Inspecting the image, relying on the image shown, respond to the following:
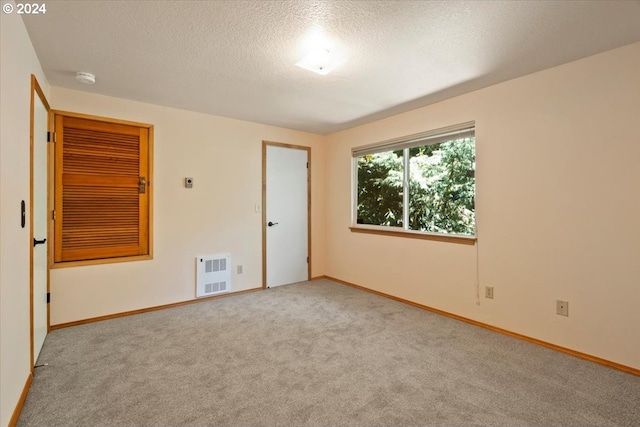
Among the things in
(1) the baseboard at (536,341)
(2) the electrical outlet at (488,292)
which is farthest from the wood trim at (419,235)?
(1) the baseboard at (536,341)

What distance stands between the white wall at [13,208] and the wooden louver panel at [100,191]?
1107 mm

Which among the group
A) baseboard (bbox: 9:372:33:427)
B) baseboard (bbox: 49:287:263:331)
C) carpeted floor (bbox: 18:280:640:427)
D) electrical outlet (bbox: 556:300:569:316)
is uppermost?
electrical outlet (bbox: 556:300:569:316)

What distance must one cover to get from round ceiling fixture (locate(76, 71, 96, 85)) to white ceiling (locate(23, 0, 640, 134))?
5cm

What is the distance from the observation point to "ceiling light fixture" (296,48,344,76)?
7.55 ft

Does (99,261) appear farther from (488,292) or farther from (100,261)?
(488,292)

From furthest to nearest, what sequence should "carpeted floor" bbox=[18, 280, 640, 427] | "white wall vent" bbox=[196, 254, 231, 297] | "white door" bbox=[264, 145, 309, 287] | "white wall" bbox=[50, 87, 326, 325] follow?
"white door" bbox=[264, 145, 309, 287] → "white wall vent" bbox=[196, 254, 231, 297] → "white wall" bbox=[50, 87, 326, 325] → "carpeted floor" bbox=[18, 280, 640, 427]

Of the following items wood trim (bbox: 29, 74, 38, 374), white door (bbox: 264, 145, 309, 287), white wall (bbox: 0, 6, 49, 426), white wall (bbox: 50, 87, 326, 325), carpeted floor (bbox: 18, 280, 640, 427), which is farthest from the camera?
white door (bbox: 264, 145, 309, 287)

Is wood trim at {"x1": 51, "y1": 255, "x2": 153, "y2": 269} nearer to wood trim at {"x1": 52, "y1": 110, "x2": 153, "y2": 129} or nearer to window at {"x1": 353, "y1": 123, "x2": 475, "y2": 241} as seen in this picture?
wood trim at {"x1": 52, "y1": 110, "x2": 153, "y2": 129}

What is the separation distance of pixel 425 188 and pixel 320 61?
2020 mm

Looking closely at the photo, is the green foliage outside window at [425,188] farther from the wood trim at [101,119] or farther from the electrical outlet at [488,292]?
the wood trim at [101,119]

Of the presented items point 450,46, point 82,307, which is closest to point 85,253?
point 82,307

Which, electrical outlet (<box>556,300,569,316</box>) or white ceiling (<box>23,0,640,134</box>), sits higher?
white ceiling (<box>23,0,640,134</box>)

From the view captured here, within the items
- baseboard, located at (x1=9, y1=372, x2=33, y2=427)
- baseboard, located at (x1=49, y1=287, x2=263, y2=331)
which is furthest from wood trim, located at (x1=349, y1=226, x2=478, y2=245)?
baseboard, located at (x1=9, y1=372, x2=33, y2=427)

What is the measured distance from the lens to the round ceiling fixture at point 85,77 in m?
2.71
